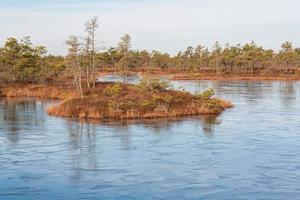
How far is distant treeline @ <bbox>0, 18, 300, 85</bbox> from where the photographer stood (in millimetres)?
51594

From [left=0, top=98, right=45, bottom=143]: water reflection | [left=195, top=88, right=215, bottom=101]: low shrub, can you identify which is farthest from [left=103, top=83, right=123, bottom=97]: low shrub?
[left=195, top=88, right=215, bottom=101]: low shrub

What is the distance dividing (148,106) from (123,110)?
1.83m

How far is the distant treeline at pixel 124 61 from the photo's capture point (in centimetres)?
5159

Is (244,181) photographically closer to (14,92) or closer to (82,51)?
(82,51)

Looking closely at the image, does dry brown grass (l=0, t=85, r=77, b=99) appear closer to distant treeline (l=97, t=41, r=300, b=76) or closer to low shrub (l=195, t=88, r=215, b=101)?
low shrub (l=195, t=88, r=215, b=101)

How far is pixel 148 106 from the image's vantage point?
3531 cm

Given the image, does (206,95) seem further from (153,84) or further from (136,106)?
(136,106)

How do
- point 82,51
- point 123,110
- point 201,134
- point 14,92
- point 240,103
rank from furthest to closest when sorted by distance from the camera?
point 14,92 < point 82,51 < point 240,103 < point 123,110 < point 201,134

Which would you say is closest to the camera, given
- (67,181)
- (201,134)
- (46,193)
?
(46,193)

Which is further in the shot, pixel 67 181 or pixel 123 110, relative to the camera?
pixel 123 110

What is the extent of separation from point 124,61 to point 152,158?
158 ft

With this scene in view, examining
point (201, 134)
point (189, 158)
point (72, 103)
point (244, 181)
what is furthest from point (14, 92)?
point (244, 181)

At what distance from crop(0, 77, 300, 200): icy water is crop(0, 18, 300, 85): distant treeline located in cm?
1686

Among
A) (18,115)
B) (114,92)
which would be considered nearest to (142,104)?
(114,92)
